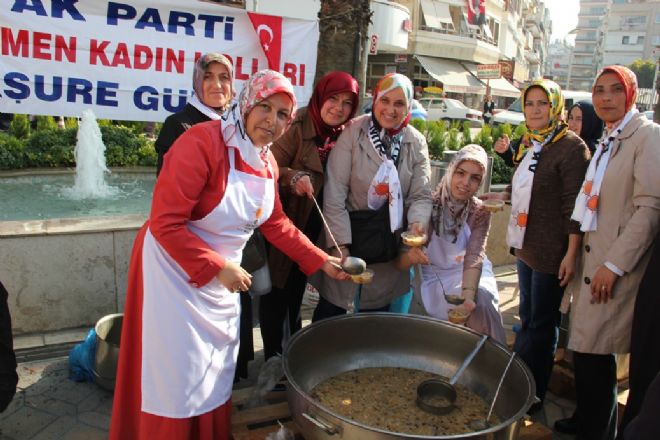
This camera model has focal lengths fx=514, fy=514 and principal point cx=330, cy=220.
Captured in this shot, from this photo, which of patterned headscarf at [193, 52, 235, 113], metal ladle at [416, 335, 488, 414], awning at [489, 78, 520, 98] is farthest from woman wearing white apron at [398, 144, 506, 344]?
awning at [489, 78, 520, 98]

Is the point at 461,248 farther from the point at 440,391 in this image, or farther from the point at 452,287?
the point at 440,391

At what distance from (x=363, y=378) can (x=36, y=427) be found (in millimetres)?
1710

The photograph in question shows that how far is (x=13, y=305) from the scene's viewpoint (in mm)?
3271

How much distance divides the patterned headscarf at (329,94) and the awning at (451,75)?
30029 mm

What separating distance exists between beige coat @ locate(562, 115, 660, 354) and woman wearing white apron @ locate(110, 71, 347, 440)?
4.84ft

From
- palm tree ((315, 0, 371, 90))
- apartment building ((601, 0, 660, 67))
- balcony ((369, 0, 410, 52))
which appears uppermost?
apartment building ((601, 0, 660, 67))

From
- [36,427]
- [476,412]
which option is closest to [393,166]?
[476,412]

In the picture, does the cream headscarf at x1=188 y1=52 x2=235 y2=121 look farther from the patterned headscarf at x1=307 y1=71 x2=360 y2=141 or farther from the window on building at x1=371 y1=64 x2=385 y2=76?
the window on building at x1=371 y1=64 x2=385 y2=76

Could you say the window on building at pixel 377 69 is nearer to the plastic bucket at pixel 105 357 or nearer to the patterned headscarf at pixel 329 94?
the patterned headscarf at pixel 329 94

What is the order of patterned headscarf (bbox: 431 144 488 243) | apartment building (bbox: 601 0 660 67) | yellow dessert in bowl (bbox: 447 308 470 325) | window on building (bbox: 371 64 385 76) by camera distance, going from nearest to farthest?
1. yellow dessert in bowl (bbox: 447 308 470 325)
2. patterned headscarf (bbox: 431 144 488 243)
3. window on building (bbox: 371 64 385 76)
4. apartment building (bbox: 601 0 660 67)

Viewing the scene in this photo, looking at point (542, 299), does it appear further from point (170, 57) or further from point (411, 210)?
point (170, 57)

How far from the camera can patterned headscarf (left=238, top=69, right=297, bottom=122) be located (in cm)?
189

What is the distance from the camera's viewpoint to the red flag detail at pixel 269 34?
4863 mm

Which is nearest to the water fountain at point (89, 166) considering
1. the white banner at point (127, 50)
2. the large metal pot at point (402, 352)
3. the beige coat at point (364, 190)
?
the white banner at point (127, 50)
